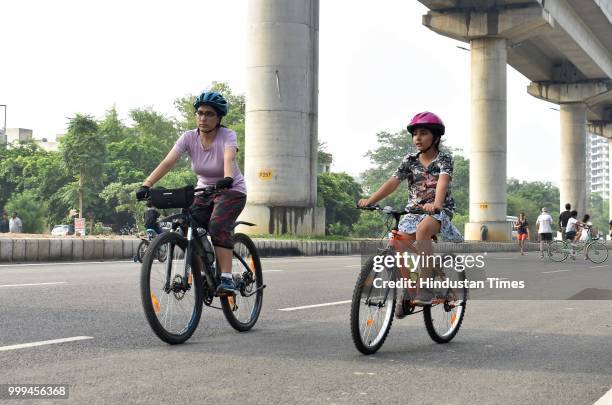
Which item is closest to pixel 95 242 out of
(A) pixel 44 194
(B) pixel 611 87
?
(B) pixel 611 87

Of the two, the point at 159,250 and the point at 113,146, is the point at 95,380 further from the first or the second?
the point at 113,146

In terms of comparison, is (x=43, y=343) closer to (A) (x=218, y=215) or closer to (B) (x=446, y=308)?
(A) (x=218, y=215)

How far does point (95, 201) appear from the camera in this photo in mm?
71562

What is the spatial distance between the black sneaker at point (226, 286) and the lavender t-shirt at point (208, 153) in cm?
68

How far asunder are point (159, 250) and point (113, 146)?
8006 cm

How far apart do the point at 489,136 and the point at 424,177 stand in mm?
42243

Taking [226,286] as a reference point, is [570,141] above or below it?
above

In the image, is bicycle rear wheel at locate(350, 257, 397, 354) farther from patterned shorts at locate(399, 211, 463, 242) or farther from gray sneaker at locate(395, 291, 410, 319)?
patterned shorts at locate(399, 211, 463, 242)

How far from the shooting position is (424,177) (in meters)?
6.48

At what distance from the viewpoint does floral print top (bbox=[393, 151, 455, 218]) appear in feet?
21.1

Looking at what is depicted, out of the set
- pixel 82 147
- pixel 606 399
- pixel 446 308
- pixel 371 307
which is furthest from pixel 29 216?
pixel 606 399

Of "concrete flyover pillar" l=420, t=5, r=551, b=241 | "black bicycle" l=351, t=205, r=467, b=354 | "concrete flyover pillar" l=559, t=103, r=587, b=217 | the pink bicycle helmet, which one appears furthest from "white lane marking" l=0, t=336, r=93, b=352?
"concrete flyover pillar" l=559, t=103, r=587, b=217

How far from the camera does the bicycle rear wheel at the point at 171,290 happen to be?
5777 mm

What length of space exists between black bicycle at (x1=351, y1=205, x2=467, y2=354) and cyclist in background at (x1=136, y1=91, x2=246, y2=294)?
108cm
